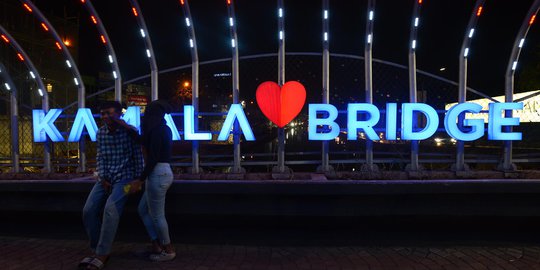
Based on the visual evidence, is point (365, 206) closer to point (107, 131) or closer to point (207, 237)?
point (207, 237)

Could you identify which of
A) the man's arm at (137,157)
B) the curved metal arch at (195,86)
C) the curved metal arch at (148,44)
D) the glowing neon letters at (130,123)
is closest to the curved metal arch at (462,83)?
the glowing neon letters at (130,123)

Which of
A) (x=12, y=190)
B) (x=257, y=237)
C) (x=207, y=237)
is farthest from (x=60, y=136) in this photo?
(x=257, y=237)

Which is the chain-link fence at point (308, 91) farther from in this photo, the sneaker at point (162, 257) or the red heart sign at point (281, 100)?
the sneaker at point (162, 257)

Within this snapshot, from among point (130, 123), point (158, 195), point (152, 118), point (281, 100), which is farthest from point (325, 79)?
point (158, 195)

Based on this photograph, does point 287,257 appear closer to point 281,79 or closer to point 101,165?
point 101,165

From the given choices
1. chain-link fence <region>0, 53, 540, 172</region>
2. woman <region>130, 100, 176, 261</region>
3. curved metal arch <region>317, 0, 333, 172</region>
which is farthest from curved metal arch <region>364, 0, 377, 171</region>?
woman <region>130, 100, 176, 261</region>

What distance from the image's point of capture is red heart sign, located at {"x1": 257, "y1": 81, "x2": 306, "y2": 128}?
6.29 m

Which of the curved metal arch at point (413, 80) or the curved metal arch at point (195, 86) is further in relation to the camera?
the curved metal arch at point (195, 86)

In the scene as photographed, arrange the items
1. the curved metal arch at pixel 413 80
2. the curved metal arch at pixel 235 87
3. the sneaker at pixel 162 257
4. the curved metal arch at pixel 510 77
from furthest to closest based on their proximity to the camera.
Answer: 1. the curved metal arch at pixel 235 87
2. the curved metal arch at pixel 413 80
3. the curved metal arch at pixel 510 77
4. the sneaker at pixel 162 257

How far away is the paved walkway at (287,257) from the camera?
170 inches

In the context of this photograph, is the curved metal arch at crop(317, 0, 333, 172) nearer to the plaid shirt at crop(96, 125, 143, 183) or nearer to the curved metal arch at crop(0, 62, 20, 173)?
the plaid shirt at crop(96, 125, 143, 183)

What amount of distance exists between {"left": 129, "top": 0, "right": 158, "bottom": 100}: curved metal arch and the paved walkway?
2.88 meters

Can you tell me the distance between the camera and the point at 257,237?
523cm

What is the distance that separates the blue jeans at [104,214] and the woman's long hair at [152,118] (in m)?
0.58
